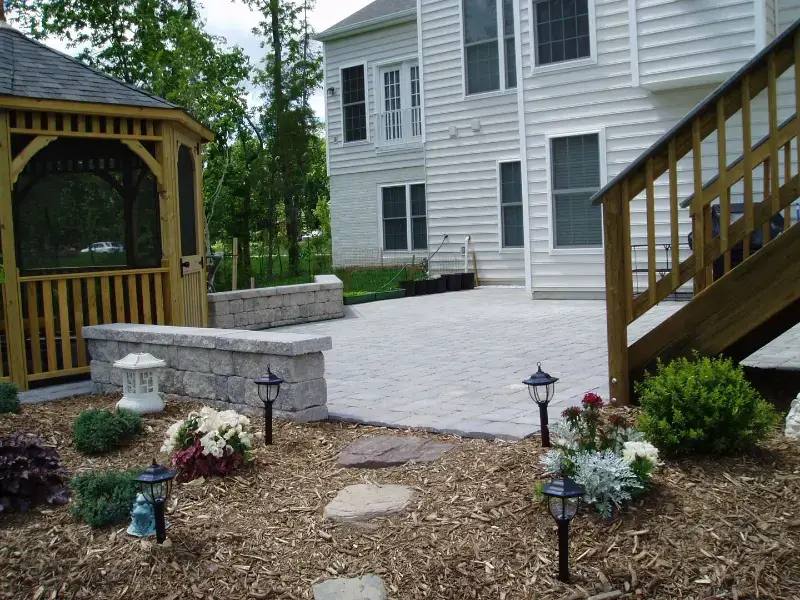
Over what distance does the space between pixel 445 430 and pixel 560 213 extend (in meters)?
9.01

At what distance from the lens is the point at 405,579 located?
3473mm

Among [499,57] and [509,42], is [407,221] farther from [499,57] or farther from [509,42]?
[509,42]

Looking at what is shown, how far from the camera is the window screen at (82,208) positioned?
10164 mm

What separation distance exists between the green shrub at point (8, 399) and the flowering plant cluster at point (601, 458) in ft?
14.1

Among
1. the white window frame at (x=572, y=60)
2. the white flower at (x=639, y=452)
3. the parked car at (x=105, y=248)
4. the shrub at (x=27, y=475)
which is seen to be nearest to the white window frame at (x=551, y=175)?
the white window frame at (x=572, y=60)

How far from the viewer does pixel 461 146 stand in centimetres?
1738

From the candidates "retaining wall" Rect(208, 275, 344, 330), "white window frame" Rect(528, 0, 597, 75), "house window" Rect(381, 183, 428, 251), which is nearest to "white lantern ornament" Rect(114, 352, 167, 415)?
"retaining wall" Rect(208, 275, 344, 330)

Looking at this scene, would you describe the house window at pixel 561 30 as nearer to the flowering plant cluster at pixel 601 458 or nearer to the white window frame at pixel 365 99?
the white window frame at pixel 365 99

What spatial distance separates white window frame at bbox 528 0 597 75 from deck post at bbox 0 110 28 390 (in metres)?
8.74

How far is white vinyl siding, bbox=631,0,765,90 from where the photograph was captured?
11.7 meters

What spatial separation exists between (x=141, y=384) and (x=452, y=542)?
11.5 ft

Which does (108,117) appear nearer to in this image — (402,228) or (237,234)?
(402,228)

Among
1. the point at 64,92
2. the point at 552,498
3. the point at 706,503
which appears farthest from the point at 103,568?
the point at 64,92

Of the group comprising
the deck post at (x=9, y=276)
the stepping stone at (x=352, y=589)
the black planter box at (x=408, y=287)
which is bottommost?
the stepping stone at (x=352, y=589)
